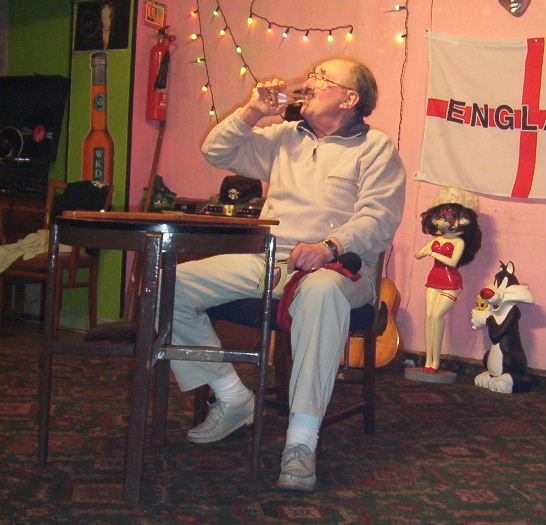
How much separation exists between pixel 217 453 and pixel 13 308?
130 inches

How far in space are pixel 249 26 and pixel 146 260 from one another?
2.99 meters

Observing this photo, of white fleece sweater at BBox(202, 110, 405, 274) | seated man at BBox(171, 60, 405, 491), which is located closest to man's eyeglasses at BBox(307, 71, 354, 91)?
seated man at BBox(171, 60, 405, 491)

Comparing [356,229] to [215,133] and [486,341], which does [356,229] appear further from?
[486,341]

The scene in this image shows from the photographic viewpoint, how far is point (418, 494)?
1932mm

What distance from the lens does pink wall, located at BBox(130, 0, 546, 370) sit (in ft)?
12.0

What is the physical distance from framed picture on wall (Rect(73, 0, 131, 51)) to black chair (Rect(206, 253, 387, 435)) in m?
2.72

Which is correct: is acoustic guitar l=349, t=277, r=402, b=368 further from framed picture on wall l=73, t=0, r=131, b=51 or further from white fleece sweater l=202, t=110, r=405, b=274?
framed picture on wall l=73, t=0, r=131, b=51

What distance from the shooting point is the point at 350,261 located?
6.97ft

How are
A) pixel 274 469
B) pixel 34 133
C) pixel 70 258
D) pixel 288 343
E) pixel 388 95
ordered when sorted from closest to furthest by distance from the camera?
pixel 274 469
pixel 288 343
pixel 388 95
pixel 70 258
pixel 34 133

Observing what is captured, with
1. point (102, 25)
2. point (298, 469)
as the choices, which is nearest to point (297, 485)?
point (298, 469)

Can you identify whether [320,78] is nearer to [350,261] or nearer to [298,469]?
[350,261]

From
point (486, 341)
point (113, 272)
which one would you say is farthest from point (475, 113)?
point (113, 272)

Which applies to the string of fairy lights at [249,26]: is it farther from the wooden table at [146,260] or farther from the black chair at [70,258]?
the wooden table at [146,260]

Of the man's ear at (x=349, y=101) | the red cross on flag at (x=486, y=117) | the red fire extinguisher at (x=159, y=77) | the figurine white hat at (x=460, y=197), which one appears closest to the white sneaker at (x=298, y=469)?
the man's ear at (x=349, y=101)
